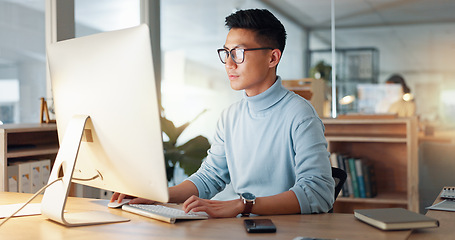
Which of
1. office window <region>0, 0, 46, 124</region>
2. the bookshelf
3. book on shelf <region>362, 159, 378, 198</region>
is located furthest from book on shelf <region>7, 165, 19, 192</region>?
book on shelf <region>362, 159, 378, 198</region>

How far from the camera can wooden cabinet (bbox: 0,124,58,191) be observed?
8.54 ft

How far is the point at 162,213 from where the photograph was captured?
1515 mm

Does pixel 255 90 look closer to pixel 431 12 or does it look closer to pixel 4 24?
pixel 4 24

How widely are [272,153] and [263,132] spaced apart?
3.2 inches

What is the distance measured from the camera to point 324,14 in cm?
464

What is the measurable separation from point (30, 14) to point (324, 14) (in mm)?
2497

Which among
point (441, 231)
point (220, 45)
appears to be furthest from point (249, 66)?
point (220, 45)

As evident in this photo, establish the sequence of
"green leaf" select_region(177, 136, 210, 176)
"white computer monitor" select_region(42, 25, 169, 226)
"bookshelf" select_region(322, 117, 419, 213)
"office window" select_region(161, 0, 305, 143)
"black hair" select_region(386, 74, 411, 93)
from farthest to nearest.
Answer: "office window" select_region(161, 0, 305, 143) < "black hair" select_region(386, 74, 411, 93) < "green leaf" select_region(177, 136, 210, 176) < "bookshelf" select_region(322, 117, 419, 213) < "white computer monitor" select_region(42, 25, 169, 226)

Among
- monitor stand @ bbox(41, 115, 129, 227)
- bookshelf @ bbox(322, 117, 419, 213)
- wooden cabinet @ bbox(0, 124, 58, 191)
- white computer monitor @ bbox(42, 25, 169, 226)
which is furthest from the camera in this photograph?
bookshelf @ bbox(322, 117, 419, 213)

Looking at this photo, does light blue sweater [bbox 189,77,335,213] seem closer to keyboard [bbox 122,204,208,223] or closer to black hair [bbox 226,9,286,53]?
black hair [bbox 226,9,286,53]

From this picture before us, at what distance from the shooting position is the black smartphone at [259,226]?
4.30 feet

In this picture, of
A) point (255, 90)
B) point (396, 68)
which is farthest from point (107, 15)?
point (255, 90)

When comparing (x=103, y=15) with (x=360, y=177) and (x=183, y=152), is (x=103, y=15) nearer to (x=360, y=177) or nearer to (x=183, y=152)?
(x=183, y=152)

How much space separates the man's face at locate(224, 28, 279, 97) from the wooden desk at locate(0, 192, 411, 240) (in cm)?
51
